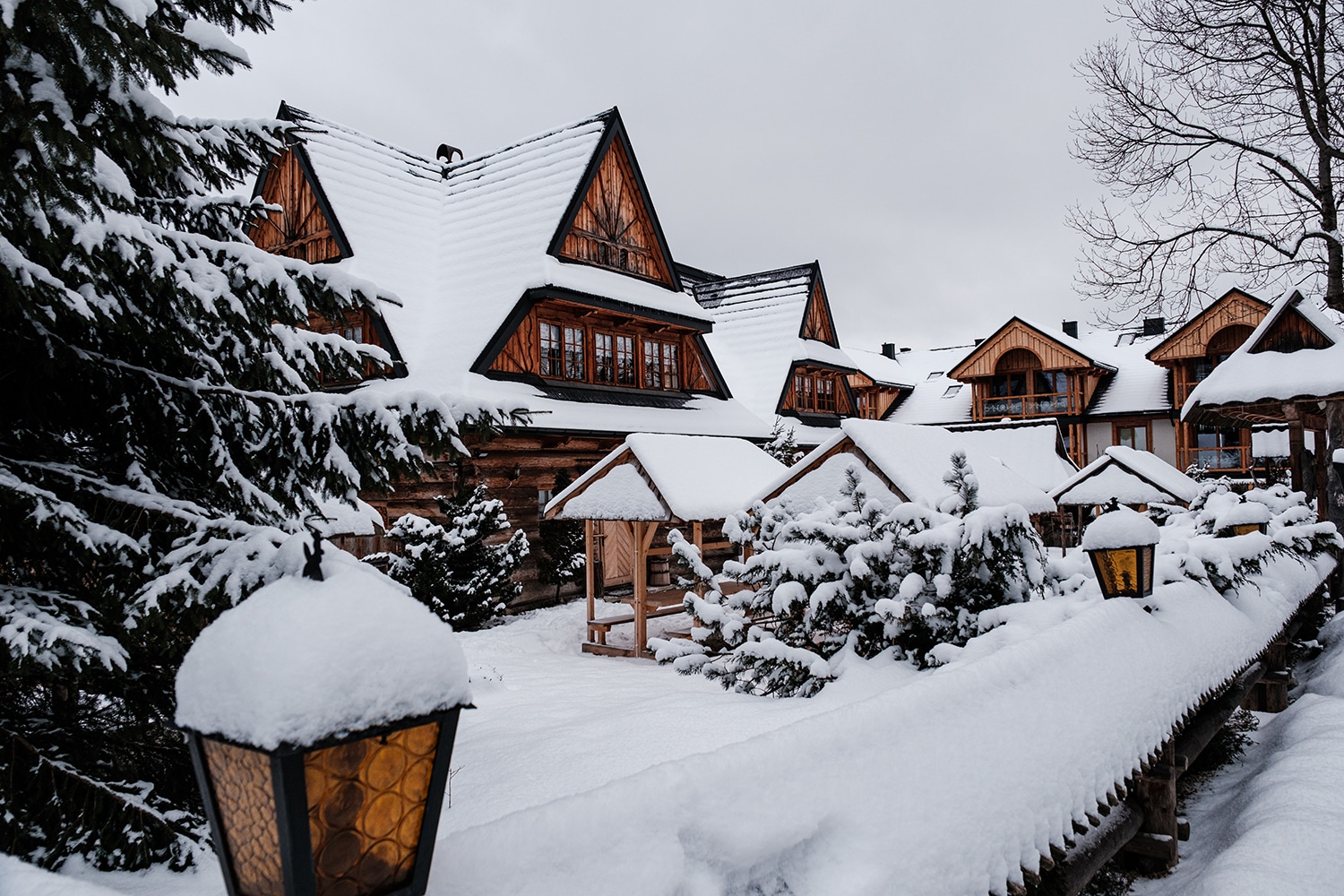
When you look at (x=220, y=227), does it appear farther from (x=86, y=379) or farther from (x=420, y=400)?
(x=420, y=400)

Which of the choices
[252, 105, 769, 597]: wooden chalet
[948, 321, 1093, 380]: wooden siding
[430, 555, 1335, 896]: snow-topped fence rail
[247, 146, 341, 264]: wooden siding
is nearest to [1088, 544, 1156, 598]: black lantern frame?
[430, 555, 1335, 896]: snow-topped fence rail

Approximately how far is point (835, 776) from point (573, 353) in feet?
49.9

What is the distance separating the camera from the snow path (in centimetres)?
430

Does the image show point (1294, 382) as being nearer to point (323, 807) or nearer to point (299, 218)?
point (323, 807)

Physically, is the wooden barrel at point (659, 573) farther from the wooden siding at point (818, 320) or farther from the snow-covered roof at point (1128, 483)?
the wooden siding at point (818, 320)

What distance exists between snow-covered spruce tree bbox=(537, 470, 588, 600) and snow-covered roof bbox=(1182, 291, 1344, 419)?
10813 mm

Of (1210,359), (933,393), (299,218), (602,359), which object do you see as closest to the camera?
(299,218)

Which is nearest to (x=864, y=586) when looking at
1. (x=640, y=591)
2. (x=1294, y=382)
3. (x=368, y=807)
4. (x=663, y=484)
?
(x=368, y=807)

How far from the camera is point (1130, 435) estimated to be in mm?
31875

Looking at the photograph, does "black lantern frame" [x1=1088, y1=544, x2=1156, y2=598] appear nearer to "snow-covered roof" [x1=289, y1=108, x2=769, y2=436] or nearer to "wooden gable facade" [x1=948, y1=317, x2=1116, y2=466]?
"snow-covered roof" [x1=289, y1=108, x2=769, y2=436]

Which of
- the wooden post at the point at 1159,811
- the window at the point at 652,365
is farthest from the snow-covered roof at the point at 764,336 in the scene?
the wooden post at the point at 1159,811

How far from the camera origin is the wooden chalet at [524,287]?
15.4m

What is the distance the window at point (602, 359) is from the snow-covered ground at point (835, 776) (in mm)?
12551

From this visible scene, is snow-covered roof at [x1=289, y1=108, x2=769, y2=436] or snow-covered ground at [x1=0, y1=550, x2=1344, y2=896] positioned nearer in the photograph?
snow-covered ground at [x1=0, y1=550, x2=1344, y2=896]
